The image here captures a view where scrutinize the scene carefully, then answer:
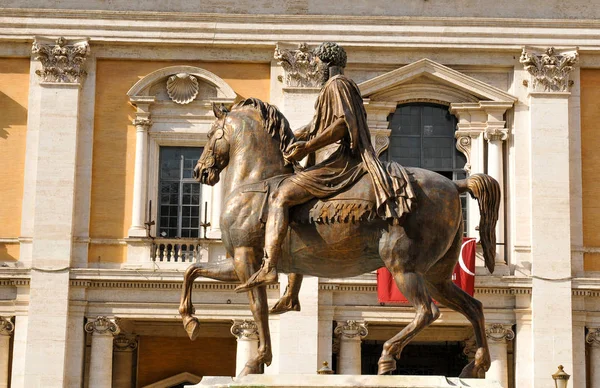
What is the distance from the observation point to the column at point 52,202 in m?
27.0

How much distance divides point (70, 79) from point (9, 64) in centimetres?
139

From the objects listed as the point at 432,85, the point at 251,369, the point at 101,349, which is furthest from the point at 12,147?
the point at 251,369

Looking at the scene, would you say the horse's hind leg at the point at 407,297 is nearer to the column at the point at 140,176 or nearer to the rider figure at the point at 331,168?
the rider figure at the point at 331,168

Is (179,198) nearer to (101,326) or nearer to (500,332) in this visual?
(101,326)

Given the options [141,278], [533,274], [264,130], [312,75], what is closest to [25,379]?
[141,278]

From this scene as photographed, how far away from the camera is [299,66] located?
27938 mm

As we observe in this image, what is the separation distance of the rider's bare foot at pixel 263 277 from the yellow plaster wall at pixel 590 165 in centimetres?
1659

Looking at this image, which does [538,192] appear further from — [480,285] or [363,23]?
[363,23]

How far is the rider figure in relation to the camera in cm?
1239

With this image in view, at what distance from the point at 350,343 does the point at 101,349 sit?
4.81 meters

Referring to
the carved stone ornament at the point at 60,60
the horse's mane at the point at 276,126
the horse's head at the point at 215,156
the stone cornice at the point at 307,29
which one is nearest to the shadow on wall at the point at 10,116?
the carved stone ornament at the point at 60,60

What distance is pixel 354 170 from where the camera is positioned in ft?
41.8

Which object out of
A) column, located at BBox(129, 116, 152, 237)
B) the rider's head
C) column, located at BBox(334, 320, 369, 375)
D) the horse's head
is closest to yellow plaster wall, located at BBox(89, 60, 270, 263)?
column, located at BBox(129, 116, 152, 237)

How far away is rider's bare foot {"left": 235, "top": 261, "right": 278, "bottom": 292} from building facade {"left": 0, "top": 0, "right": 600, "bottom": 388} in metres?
14.8
